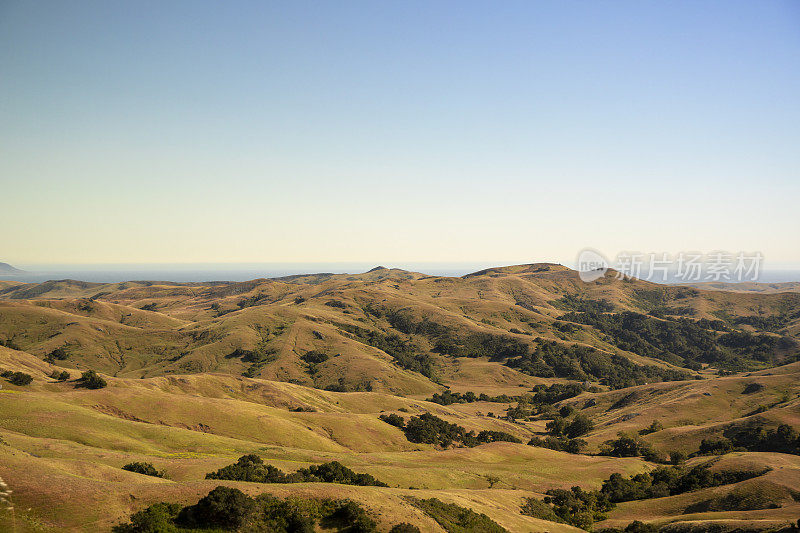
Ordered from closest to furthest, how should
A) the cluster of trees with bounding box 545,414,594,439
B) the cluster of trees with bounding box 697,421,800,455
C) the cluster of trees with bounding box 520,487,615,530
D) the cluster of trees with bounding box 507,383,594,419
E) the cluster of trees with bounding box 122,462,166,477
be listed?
the cluster of trees with bounding box 122,462,166,477 < the cluster of trees with bounding box 520,487,615,530 < the cluster of trees with bounding box 697,421,800,455 < the cluster of trees with bounding box 545,414,594,439 < the cluster of trees with bounding box 507,383,594,419

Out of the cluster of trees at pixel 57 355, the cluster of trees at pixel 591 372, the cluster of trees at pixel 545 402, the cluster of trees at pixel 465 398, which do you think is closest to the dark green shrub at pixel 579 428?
the cluster of trees at pixel 545 402

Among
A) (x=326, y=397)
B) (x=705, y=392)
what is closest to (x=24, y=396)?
(x=326, y=397)

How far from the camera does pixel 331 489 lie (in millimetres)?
31672

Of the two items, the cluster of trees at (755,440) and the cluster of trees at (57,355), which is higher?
the cluster of trees at (755,440)

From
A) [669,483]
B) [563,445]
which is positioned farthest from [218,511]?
[563,445]

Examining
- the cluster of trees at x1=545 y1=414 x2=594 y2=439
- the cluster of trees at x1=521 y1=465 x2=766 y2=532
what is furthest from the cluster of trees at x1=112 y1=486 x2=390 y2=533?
the cluster of trees at x1=545 y1=414 x2=594 y2=439

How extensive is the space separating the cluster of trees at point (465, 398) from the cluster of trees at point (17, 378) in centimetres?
11074

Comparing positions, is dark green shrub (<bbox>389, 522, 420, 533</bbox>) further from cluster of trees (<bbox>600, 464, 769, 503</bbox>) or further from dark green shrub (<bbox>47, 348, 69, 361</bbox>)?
dark green shrub (<bbox>47, 348, 69, 361</bbox>)

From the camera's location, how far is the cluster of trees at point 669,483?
2201 inches

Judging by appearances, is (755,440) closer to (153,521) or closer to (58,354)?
(153,521)

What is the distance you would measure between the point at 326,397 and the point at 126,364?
96081mm

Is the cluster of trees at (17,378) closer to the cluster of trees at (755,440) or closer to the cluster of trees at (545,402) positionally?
the cluster of trees at (755,440)

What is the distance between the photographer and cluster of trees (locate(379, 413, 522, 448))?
82.3 m

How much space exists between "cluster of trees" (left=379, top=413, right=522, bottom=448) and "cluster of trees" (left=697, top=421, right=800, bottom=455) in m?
37.6
